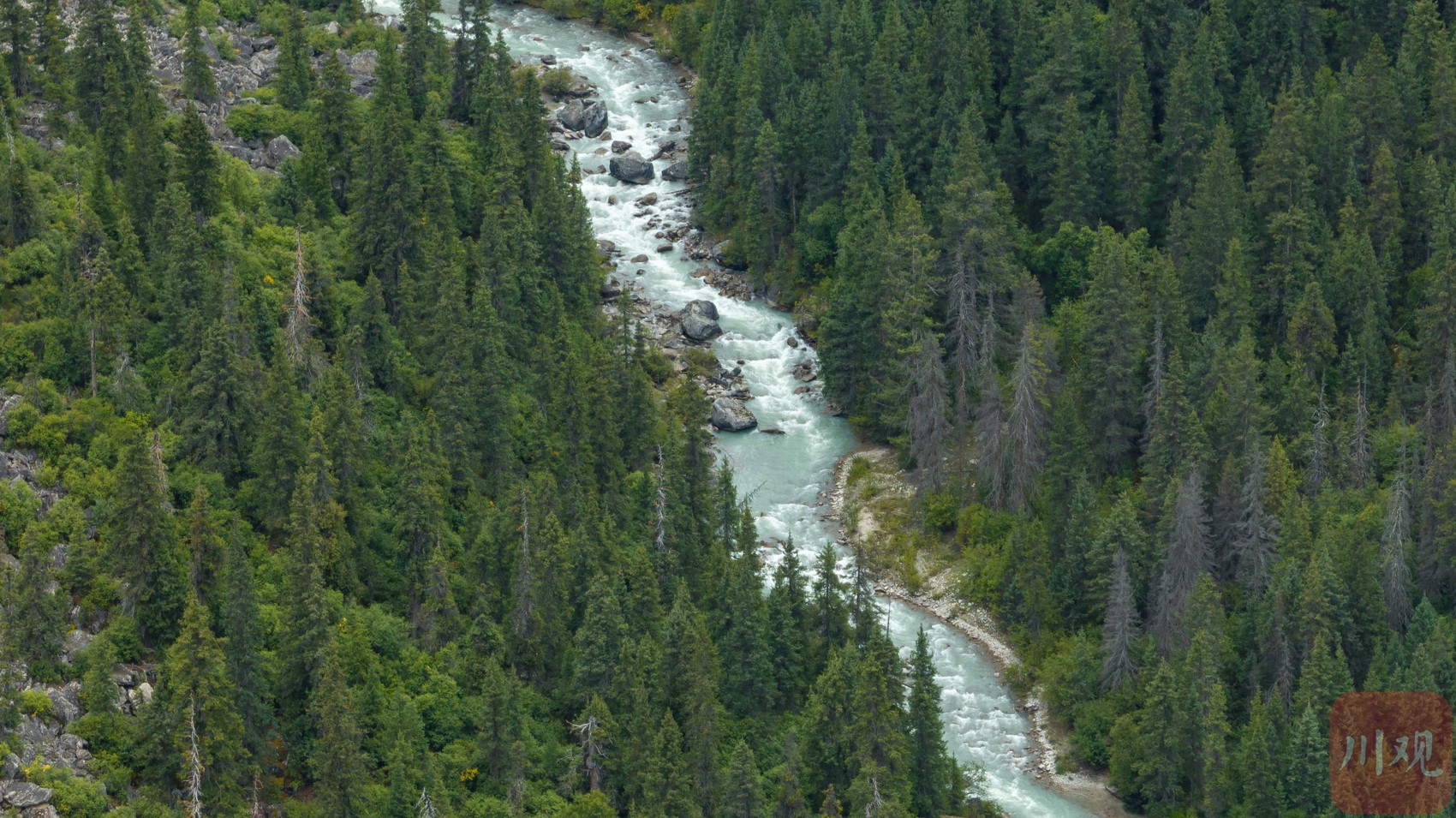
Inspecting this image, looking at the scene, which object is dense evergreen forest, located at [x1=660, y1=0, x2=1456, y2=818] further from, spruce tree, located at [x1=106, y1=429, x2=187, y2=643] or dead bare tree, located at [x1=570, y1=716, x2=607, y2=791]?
spruce tree, located at [x1=106, y1=429, x2=187, y2=643]

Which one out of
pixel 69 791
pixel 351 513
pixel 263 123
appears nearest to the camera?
pixel 69 791

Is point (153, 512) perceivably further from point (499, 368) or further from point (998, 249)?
point (998, 249)

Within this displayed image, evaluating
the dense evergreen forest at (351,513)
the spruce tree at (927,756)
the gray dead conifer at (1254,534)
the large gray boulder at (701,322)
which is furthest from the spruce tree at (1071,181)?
the spruce tree at (927,756)

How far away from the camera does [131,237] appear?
141 m

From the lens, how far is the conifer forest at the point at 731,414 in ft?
410

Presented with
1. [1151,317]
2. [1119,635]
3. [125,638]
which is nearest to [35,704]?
[125,638]

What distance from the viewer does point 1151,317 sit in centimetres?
15638

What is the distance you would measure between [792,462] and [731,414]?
5955 mm

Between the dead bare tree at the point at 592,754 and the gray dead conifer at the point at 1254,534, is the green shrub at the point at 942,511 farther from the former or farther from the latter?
the dead bare tree at the point at 592,754

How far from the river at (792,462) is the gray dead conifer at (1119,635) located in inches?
236

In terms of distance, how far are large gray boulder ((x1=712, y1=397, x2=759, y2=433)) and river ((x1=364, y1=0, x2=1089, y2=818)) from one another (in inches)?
20.1

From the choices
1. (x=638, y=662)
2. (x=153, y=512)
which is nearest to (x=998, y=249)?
(x=638, y=662)

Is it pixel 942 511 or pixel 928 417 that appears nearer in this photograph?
pixel 942 511

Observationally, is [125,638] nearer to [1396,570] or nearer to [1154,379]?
[1154,379]
